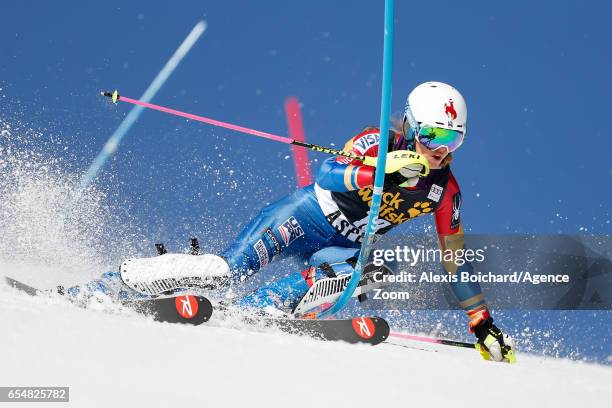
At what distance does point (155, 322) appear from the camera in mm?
4012

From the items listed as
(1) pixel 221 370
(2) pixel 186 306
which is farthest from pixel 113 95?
(1) pixel 221 370

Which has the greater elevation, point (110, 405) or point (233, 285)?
point (233, 285)

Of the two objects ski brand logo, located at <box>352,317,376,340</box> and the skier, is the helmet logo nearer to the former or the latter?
the skier

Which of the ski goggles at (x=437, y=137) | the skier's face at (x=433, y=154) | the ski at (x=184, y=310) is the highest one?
the ski goggles at (x=437, y=137)

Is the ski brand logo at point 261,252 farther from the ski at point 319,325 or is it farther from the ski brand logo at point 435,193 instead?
the ski brand logo at point 435,193

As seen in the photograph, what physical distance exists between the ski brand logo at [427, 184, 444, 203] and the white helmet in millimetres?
357

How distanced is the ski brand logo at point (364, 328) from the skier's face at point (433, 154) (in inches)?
37.5

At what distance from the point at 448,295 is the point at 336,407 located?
3.21m

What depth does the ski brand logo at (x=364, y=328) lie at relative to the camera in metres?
4.44

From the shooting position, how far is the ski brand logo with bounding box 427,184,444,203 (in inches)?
191

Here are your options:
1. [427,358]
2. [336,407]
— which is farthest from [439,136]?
[336,407]

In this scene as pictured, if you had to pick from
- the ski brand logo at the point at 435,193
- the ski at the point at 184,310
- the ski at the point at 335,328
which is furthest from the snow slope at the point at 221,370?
the ski brand logo at the point at 435,193

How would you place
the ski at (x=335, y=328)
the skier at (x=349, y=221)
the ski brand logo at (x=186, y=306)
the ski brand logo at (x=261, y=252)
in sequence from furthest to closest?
1. the ski brand logo at (x=261, y=252)
2. the skier at (x=349, y=221)
3. the ski at (x=335, y=328)
4. the ski brand logo at (x=186, y=306)

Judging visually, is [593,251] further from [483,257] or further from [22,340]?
[22,340]
